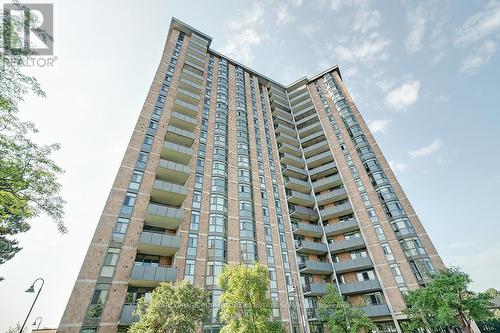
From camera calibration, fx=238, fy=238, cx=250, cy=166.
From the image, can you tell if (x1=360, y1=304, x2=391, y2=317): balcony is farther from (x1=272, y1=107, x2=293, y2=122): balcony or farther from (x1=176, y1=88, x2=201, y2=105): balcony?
(x1=272, y1=107, x2=293, y2=122): balcony

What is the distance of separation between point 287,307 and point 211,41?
174ft

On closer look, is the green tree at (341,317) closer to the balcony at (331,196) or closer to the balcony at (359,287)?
the balcony at (359,287)

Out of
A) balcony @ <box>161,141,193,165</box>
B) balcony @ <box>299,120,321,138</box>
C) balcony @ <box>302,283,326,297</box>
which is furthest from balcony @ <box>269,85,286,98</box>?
balcony @ <box>302,283,326,297</box>

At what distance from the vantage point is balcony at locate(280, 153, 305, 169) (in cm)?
4517

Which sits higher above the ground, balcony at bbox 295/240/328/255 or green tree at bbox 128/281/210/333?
balcony at bbox 295/240/328/255

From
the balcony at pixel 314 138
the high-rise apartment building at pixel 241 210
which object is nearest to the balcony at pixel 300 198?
the high-rise apartment building at pixel 241 210

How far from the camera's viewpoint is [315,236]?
3784 cm

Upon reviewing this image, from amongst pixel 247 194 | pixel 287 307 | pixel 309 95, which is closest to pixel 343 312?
pixel 287 307

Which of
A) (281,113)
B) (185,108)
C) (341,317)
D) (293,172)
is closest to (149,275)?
(341,317)

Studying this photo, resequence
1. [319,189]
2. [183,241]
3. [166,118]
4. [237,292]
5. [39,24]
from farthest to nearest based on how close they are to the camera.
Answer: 1. [319,189]
2. [166,118]
3. [183,241]
4. [237,292]
5. [39,24]

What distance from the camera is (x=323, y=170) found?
43938 mm

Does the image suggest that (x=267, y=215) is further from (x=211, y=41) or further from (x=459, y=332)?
(x=211, y=41)

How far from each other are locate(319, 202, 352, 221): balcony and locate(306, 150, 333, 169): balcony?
10.2 meters

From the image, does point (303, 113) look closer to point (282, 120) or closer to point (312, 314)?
point (282, 120)
